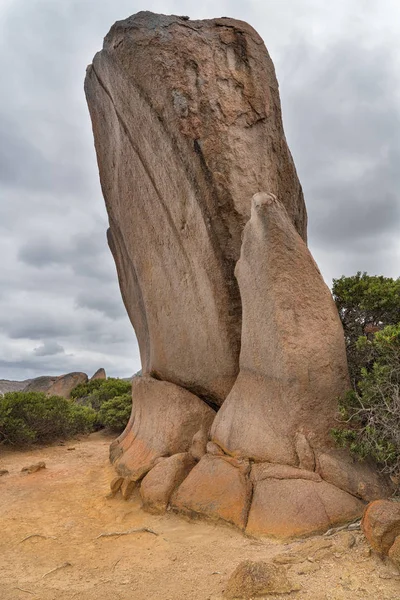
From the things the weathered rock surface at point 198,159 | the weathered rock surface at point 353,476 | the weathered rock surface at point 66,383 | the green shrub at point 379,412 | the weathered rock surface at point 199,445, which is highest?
the weathered rock surface at point 198,159

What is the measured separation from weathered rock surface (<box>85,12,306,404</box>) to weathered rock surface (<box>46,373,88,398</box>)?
16.5m

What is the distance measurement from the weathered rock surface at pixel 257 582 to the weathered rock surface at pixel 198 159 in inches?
168

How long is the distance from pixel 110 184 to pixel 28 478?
719 centimetres

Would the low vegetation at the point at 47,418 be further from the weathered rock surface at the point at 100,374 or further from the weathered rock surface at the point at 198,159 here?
the weathered rock surface at the point at 100,374

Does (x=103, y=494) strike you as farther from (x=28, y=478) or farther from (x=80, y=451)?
(x=80, y=451)

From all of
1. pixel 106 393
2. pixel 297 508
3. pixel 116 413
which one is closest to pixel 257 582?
pixel 297 508

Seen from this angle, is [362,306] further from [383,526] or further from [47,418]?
[47,418]

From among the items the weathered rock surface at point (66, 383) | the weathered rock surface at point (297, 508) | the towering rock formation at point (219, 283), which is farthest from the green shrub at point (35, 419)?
the weathered rock surface at point (297, 508)

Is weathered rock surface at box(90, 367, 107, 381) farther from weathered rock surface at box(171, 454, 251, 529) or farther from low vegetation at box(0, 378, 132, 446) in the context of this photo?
weathered rock surface at box(171, 454, 251, 529)

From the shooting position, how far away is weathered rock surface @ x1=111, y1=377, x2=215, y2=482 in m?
8.64

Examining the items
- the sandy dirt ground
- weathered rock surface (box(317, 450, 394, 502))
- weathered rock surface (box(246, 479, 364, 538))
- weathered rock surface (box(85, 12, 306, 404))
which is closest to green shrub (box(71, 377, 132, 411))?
weathered rock surface (box(85, 12, 306, 404))

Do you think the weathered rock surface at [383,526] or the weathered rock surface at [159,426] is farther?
the weathered rock surface at [159,426]

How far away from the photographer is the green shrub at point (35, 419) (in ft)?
44.8

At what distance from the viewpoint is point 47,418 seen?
14625 mm
